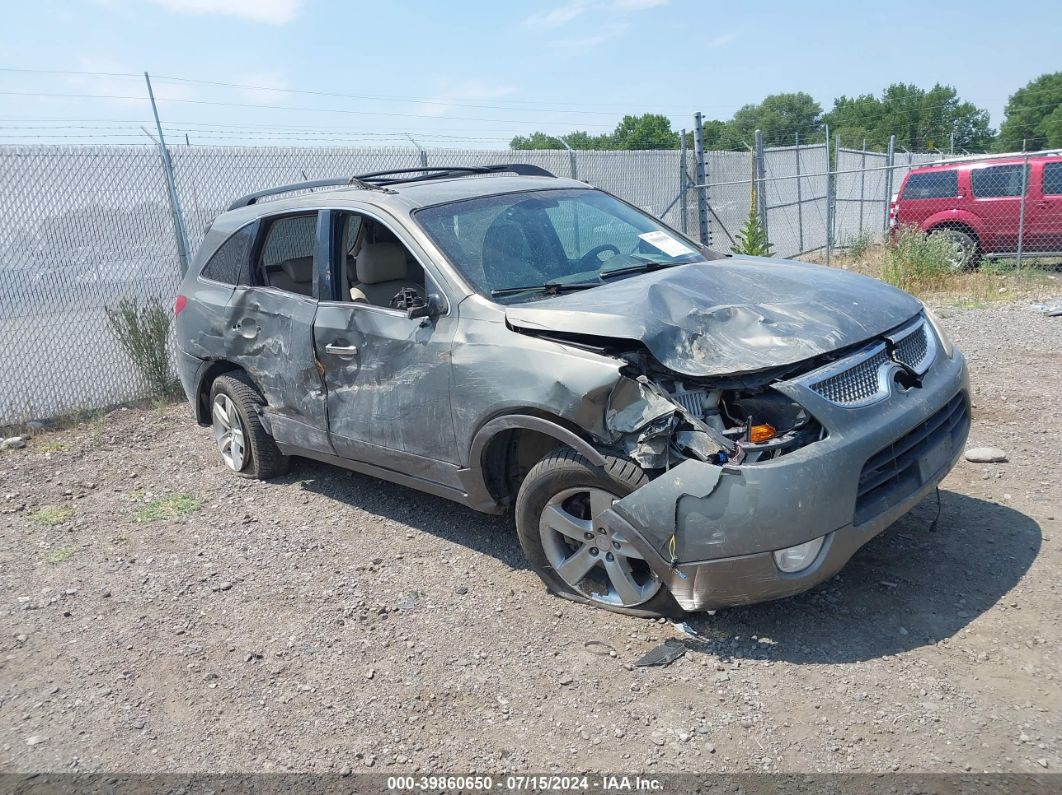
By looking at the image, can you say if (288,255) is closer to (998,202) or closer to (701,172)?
(701,172)

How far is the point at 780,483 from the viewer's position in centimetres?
306

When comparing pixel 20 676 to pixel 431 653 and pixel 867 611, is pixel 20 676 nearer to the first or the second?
pixel 431 653

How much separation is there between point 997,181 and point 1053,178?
2.41 ft

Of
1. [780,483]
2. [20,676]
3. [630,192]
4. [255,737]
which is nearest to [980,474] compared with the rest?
[780,483]

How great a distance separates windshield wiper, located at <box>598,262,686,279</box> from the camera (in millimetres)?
4359

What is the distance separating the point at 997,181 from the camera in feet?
43.1

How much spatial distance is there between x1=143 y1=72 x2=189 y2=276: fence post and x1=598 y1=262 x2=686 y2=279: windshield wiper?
577cm

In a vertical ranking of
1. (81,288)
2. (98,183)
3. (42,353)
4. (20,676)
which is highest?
(98,183)

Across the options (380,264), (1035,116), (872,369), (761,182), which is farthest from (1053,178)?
(1035,116)

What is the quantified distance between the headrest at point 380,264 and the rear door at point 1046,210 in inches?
457

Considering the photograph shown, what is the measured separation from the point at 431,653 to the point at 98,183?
263 inches

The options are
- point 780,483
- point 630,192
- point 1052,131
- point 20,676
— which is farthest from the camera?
point 1052,131

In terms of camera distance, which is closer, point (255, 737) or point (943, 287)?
point (255, 737)

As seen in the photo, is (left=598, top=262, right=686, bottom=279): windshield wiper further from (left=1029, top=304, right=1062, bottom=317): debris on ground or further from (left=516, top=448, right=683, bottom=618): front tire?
(left=1029, top=304, right=1062, bottom=317): debris on ground
